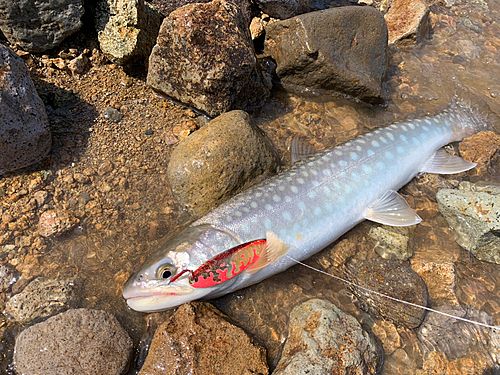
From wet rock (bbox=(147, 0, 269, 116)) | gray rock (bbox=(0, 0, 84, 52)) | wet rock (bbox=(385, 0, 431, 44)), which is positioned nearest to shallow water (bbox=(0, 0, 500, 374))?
wet rock (bbox=(147, 0, 269, 116))

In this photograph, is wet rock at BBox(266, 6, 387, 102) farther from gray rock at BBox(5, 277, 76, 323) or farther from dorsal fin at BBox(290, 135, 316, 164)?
gray rock at BBox(5, 277, 76, 323)

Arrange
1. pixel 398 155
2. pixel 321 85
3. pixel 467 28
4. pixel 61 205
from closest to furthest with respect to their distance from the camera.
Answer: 1. pixel 61 205
2. pixel 398 155
3. pixel 321 85
4. pixel 467 28

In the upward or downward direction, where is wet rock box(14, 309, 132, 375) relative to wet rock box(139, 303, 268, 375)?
upward

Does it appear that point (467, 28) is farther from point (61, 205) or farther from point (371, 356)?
point (61, 205)

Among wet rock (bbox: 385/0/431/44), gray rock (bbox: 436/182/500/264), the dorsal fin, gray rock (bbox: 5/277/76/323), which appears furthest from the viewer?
wet rock (bbox: 385/0/431/44)

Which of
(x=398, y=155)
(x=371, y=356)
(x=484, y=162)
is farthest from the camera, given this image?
(x=484, y=162)

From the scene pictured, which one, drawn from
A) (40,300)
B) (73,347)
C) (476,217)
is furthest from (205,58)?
(476,217)

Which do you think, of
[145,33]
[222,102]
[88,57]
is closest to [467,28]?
[222,102]

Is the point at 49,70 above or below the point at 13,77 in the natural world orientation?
below
